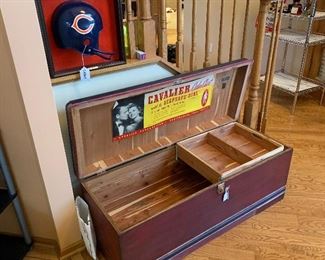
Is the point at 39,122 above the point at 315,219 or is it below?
above

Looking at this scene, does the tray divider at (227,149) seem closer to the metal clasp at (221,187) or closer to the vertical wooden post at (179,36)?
the metal clasp at (221,187)

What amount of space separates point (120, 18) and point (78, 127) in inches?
18.1

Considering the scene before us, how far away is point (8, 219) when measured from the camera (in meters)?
1.40

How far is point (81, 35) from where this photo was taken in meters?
1.15

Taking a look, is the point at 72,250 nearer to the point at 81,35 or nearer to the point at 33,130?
the point at 33,130

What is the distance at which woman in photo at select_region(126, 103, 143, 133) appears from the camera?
4.31ft

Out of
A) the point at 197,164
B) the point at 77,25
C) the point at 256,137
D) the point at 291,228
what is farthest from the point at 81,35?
the point at 291,228

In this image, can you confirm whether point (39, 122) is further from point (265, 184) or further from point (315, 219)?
point (315, 219)

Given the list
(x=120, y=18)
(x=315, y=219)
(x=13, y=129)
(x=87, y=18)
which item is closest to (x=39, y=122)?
(x=13, y=129)

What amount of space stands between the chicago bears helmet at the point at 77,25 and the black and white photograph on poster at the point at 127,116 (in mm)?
244

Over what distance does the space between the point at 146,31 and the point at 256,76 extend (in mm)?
682

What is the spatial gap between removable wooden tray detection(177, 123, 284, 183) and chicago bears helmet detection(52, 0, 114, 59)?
654 mm

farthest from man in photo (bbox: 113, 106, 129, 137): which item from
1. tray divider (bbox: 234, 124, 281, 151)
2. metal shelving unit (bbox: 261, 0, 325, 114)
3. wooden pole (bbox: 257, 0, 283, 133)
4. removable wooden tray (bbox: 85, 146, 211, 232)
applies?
metal shelving unit (bbox: 261, 0, 325, 114)

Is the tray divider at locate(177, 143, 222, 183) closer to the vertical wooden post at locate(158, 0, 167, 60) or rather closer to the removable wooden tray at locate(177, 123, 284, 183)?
the removable wooden tray at locate(177, 123, 284, 183)
